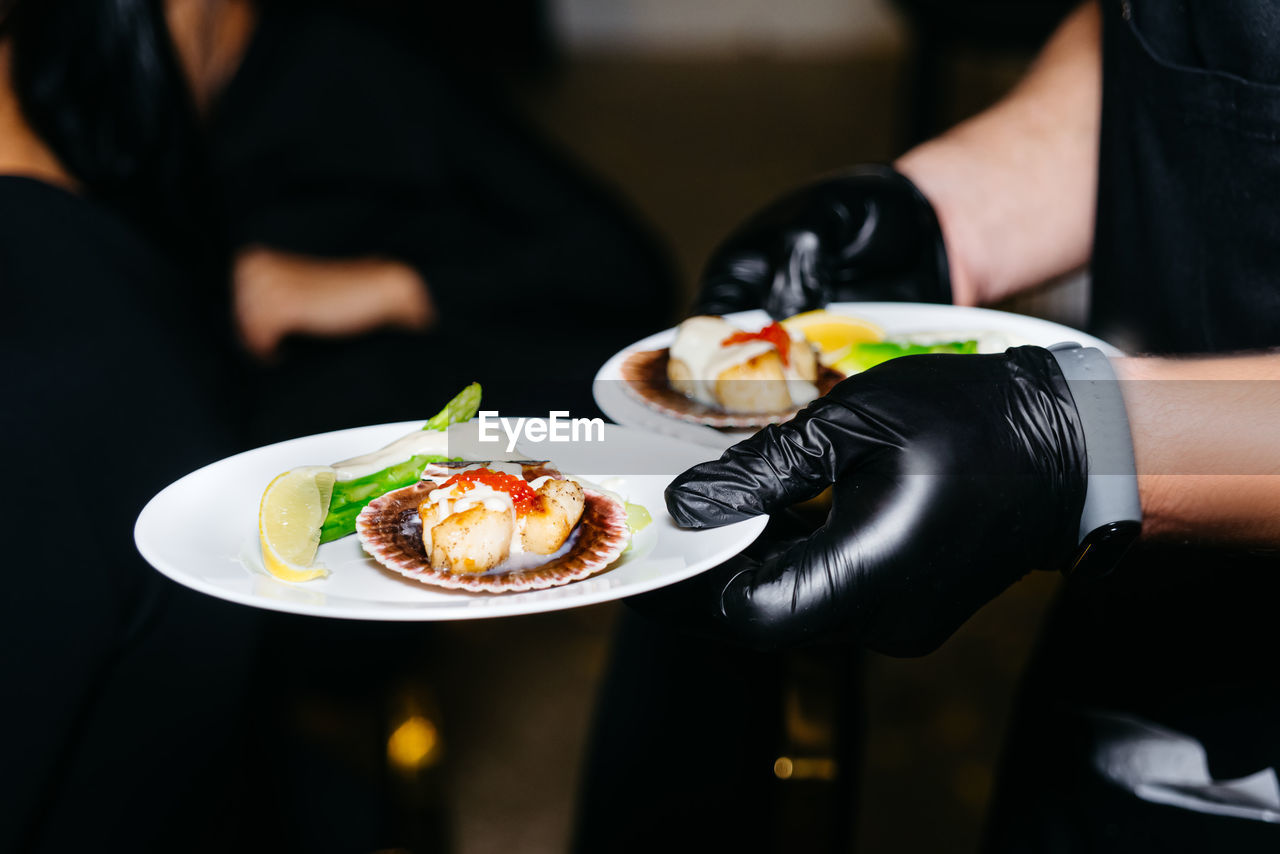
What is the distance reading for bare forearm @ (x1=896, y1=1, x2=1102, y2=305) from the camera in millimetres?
1227

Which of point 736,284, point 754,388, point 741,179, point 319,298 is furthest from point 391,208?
point 741,179

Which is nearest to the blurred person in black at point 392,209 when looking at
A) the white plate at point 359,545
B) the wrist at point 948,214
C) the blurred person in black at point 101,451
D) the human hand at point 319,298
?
the human hand at point 319,298

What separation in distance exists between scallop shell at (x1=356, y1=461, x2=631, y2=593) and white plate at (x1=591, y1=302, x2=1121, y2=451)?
0.34 ft

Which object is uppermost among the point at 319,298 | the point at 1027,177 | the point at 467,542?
the point at 1027,177

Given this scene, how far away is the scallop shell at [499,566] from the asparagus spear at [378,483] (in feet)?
0.05

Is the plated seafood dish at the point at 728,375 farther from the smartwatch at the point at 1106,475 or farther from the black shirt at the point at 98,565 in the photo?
the black shirt at the point at 98,565

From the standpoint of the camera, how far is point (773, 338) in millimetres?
1008

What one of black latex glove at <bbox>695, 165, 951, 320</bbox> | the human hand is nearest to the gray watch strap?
black latex glove at <bbox>695, 165, 951, 320</bbox>

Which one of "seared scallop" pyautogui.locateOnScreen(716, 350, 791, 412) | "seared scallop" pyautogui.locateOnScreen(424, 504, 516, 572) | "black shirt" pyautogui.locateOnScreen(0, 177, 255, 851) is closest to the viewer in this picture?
"seared scallop" pyautogui.locateOnScreen(424, 504, 516, 572)

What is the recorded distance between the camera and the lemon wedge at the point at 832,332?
3.53 feet

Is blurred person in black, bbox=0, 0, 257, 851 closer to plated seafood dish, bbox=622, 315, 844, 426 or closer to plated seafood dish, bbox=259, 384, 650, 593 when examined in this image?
plated seafood dish, bbox=259, 384, 650, 593

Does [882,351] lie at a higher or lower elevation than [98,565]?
higher

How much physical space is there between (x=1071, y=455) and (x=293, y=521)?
534mm

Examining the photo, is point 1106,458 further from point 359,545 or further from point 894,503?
point 359,545
